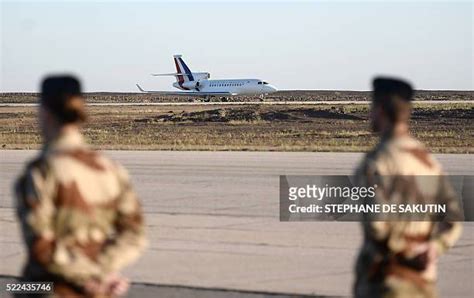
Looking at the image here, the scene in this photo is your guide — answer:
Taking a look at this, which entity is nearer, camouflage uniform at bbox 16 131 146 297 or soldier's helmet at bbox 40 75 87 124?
camouflage uniform at bbox 16 131 146 297

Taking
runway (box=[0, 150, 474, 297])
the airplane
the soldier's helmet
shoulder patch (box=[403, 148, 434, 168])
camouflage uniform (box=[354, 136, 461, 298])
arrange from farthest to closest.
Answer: the airplane → runway (box=[0, 150, 474, 297]) → shoulder patch (box=[403, 148, 434, 168]) → camouflage uniform (box=[354, 136, 461, 298]) → the soldier's helmet

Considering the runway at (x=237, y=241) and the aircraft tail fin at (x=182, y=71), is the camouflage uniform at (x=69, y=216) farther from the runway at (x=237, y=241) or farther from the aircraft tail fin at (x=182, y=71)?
the aircraft tail fin at (x=182, y=71)

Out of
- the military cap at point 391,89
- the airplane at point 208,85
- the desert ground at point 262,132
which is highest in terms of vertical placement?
the airplane at point 208,85

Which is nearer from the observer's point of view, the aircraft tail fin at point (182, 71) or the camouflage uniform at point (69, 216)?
the camouflage uniform at point (69, 216)

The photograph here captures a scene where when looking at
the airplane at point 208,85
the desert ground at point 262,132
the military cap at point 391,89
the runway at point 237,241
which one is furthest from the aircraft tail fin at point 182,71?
the military cap at point 391,89

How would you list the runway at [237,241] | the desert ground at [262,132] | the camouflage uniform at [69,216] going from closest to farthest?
1. the camouflage uniform at [69,216]
2. the runway at [237,241]
3. the desert ground at [262,132]

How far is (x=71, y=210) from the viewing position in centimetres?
467

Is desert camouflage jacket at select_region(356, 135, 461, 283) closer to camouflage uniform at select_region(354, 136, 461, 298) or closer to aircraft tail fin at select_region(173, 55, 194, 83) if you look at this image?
camouflage uniform at select_region(354, 136, 461, 298)

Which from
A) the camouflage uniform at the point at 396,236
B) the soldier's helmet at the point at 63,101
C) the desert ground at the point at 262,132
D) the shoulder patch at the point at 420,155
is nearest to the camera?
the soldier's helmet at the point at 63,101

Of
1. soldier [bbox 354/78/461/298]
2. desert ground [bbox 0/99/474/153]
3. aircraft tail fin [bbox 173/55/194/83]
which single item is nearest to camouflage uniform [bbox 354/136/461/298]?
soldier [bbox 354/78/461/298]

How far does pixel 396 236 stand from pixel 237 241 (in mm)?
8090

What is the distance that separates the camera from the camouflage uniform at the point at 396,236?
5113 millimetres

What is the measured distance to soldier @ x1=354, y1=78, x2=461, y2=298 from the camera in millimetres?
5117

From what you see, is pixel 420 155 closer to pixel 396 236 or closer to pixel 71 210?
pixel 396 236
